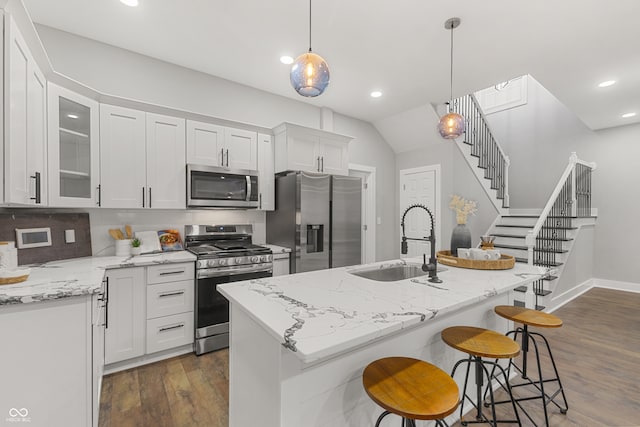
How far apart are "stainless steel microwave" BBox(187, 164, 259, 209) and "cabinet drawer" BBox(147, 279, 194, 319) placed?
841mm

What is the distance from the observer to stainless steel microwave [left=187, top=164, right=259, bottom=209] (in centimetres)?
299

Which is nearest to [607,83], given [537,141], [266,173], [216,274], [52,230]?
[537,141]

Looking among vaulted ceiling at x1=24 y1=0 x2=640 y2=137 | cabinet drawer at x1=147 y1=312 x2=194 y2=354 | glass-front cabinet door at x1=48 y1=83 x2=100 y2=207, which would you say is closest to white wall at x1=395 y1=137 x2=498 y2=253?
vaulted ceiling at x1=24 y1=0 x2=640 y2=137

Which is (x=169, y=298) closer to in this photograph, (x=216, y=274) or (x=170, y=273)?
(x=170, y=273)

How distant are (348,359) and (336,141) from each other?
325 centimetres

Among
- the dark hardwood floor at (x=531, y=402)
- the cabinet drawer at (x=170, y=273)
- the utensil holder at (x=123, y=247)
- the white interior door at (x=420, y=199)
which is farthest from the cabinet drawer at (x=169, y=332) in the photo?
the white interior door at (x=420, y=199)

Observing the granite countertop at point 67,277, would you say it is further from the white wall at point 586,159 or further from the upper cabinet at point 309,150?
the white wall at point 586,159

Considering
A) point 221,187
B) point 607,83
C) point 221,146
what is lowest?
point 221,187

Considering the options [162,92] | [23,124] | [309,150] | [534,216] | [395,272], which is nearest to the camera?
[23,124]

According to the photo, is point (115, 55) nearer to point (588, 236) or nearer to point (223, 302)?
point (223, 302)

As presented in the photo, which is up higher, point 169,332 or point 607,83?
point 607,83

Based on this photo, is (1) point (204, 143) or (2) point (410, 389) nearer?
(2) point (410, 389)

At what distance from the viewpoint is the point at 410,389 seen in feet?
3.63

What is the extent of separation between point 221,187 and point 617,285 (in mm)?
6686
